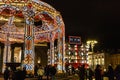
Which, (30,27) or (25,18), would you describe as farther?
(25,18)

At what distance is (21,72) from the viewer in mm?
15500

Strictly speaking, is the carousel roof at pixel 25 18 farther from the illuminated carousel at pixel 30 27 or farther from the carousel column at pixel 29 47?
the carousel column at pixel 29 47

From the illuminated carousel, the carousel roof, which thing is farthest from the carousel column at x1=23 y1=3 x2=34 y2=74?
the carousel roof

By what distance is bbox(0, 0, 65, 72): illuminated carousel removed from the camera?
22.8 meters

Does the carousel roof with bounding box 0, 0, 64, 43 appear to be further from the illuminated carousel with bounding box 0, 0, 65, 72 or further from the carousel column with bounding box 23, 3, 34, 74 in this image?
the carousel column with bounding box 23, 3, 34, 74

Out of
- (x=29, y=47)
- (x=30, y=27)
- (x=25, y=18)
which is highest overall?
(x=25, y=18)

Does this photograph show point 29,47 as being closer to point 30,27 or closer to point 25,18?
point 30,27

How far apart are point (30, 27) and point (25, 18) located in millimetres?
1161

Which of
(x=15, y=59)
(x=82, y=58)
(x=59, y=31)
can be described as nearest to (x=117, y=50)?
Result: (x=82, y=58)

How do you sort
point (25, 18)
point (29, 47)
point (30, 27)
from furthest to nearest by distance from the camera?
point (25, 18), point (30, 27), point (29, 47)

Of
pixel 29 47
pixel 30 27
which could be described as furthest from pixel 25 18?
pixel 29 47

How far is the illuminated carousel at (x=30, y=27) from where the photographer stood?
22819 millimetres

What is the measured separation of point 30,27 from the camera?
75.6 feet

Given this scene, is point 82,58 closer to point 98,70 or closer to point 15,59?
point 15,59
